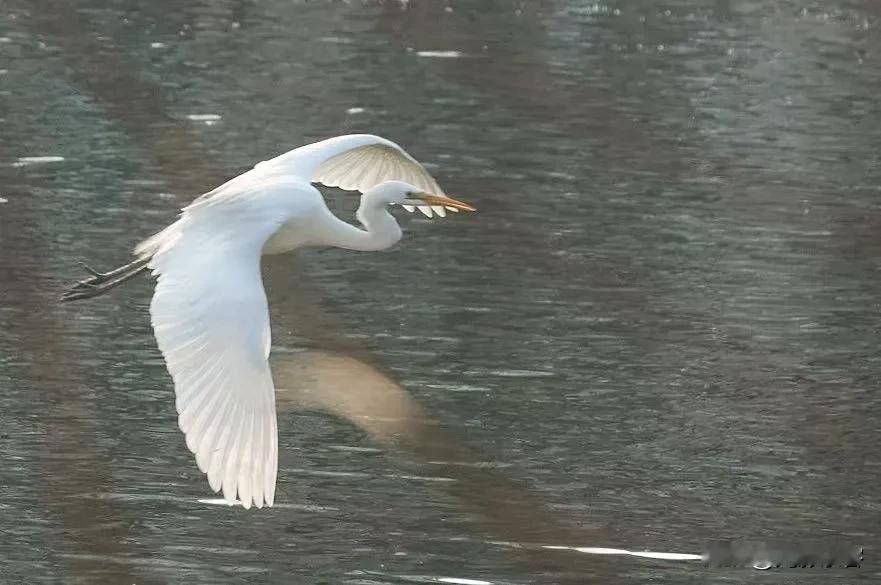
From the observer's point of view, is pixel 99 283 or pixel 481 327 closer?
pixel 99 283

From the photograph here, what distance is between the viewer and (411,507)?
7816mm

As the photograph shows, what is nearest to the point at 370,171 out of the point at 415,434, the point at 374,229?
the point at 374,229

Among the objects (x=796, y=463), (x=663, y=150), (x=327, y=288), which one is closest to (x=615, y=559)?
(x=796, y=463)

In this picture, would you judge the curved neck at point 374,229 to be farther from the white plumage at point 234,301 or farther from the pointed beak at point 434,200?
the pointed beak at point 434,200

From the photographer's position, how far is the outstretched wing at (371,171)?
28.1 feet

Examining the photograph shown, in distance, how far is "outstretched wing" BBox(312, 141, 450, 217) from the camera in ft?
28.1

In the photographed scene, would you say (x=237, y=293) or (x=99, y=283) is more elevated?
(x=237, y=293)

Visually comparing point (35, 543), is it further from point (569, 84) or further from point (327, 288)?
point (569, 84)

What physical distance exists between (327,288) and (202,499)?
3631 mm

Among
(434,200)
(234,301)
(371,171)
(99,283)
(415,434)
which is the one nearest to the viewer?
(234,301)

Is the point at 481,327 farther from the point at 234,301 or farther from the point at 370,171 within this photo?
the point at 234,301

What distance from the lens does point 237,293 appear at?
6.29m

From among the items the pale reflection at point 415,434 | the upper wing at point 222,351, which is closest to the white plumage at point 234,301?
the upper wing at point 222,351

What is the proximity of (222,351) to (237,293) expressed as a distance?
25cm
